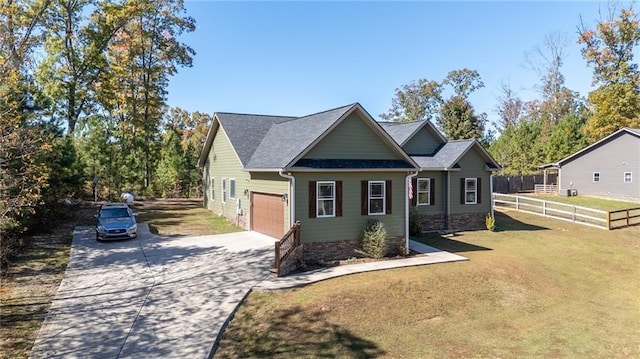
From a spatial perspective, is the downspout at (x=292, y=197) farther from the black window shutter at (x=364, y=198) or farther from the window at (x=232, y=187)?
the window at (x=232, y=187)

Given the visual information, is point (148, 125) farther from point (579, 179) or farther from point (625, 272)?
point (579, 179)

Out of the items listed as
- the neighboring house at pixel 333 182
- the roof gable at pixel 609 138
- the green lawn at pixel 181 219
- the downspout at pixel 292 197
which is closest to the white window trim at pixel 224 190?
the green lawn at pixel 181 219

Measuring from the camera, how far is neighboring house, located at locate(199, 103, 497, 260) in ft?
46.6

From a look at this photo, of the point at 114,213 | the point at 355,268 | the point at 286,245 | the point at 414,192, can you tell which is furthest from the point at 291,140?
the point at 114,213

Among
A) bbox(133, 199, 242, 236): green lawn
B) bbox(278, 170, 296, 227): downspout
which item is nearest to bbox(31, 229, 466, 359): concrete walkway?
bbox(278, 170, 296, 227): downspout

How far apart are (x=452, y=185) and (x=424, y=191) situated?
166cm

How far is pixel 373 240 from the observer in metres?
14.7

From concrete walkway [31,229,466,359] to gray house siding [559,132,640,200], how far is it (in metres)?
29.0

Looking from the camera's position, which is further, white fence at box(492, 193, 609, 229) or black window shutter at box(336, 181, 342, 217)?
Answer: white fence at box(492, 193, 609, 229)

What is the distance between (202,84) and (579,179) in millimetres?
37259

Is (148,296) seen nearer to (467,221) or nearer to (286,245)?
(286,245)

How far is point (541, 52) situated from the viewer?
56.9 metres

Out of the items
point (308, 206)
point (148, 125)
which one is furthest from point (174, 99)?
point (308, 206)

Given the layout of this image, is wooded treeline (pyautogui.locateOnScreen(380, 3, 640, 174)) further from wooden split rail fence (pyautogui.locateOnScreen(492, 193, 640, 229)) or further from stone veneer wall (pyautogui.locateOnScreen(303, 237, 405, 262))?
stone veneer wall (pyautogui.locateOnScreen(303, 237, 405, 262))
